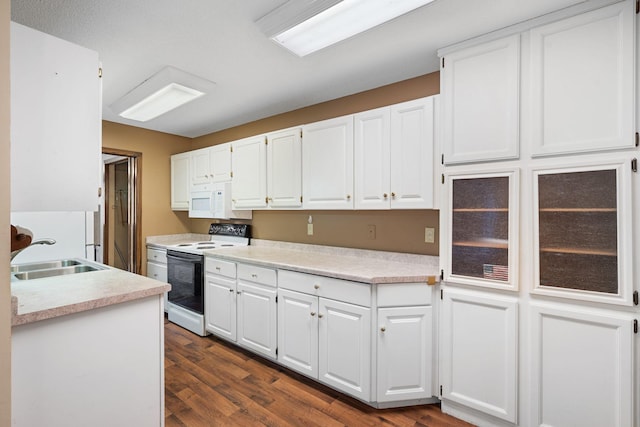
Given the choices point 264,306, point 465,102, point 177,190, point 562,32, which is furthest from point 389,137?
point 177,190

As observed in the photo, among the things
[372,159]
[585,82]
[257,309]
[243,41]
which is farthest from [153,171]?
[585,82]

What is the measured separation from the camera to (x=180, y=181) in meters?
4.18

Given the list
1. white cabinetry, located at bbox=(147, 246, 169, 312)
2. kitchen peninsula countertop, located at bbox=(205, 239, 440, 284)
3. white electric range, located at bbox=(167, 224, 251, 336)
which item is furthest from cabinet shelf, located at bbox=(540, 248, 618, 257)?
white cabinetry, located at bbox=(147, 246, 169, 312)

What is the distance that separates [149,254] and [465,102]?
3948 mm

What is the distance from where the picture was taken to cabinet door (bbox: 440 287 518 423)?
1748 mm

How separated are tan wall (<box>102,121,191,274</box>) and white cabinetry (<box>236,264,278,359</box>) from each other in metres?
2.04

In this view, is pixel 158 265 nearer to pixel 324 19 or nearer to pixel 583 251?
pixel 324 19

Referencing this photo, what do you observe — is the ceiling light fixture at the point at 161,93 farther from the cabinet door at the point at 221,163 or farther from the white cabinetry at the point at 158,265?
the white cabinetry at the point at 158,265

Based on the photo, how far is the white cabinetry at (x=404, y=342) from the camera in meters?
1.99

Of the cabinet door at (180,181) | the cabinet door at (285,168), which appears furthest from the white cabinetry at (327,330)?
the cabinet door at (180,181)

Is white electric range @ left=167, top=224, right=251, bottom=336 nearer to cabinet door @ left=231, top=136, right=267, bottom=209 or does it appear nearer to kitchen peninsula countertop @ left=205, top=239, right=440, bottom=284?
kitchen peninsula countertop @ left=205, top=239, right=440, bottom=284

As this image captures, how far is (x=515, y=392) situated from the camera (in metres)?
1.73

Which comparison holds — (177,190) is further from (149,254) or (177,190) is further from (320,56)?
(320,56)

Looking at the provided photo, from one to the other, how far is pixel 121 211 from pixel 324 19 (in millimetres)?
4164
